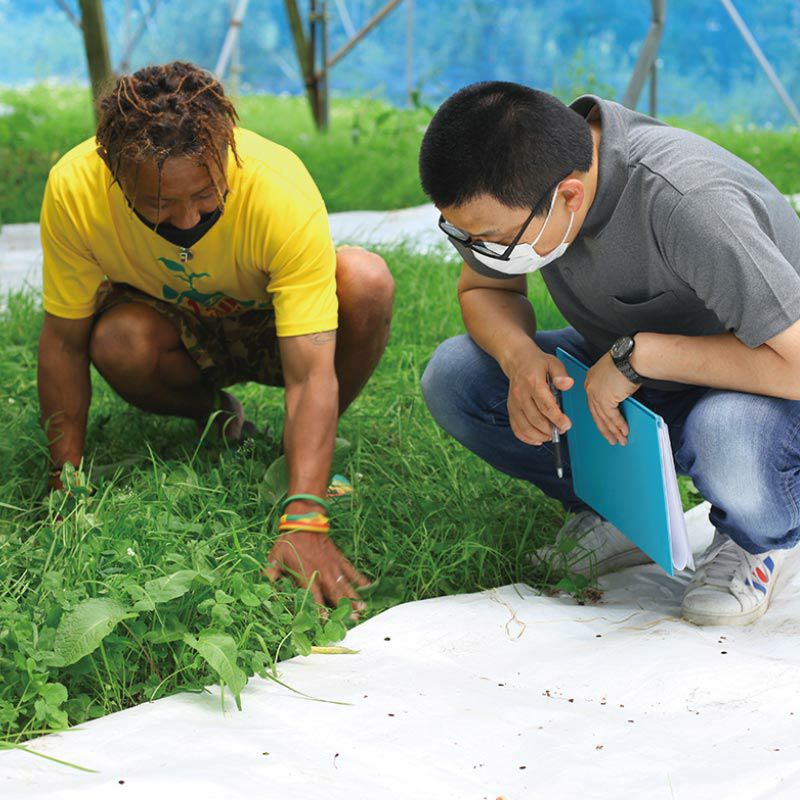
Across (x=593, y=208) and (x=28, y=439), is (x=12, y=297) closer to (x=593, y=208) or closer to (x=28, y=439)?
(x=28, y=439)

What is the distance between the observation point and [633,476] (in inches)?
64.2

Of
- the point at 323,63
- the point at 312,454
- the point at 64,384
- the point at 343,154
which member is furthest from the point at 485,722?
the point at 323,63

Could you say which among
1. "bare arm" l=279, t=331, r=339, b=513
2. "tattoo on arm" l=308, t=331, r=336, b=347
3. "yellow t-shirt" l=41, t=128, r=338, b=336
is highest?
"yellow t-shirt" l=41, t=128, r=338, b=336

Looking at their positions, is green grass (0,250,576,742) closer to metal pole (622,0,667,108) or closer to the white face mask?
the white face mask

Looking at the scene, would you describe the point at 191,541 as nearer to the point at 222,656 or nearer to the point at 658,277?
the point at 222,656

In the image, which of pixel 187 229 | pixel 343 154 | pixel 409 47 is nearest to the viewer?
pixel 187 229

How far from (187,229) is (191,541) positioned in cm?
52

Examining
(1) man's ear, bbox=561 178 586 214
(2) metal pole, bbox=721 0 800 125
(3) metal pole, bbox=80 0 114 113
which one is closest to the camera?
(1) man's ear, bbox=561 178 586 214

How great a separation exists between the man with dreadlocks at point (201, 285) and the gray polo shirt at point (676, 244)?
0.43 m

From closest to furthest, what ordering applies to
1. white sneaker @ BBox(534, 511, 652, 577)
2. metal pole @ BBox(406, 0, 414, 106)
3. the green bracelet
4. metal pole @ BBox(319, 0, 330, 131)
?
the green bracelet → white sneaker @ BBox(534, 511, 652, 577) → metal pole @ BBox(319, 0, 330, 131) → metal pole @ BBox(406, 0, 414, 106)

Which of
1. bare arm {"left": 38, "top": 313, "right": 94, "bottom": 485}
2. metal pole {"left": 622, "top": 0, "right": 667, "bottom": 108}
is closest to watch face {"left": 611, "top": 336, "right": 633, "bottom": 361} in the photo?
bare arm {"left": 38, "top": 313, "right": 94, "bottom": 485}

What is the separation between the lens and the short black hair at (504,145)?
4.87ft

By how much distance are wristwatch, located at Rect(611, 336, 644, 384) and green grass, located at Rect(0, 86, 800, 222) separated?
138 inches

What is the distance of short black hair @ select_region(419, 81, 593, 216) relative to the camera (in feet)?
4.87
